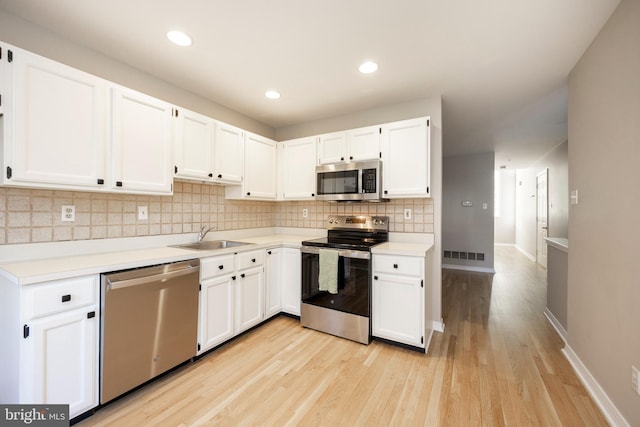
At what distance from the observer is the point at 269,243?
112 inches

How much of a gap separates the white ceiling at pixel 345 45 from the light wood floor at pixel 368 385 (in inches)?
99.6

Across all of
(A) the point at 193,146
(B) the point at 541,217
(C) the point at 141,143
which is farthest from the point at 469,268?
(C) the point at 141,143

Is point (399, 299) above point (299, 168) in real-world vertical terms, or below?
below

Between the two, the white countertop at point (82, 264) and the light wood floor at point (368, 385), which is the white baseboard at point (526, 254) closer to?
the light wood floor at point (368, 385)

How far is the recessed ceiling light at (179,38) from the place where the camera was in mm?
1817

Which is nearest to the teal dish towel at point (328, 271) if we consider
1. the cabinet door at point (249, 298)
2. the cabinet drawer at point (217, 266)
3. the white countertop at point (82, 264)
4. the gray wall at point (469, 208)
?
the cabinet door at point (249, 298)

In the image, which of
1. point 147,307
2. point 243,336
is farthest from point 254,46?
point 243,336

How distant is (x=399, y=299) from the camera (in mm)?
2355

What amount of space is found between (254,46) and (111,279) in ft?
6.28

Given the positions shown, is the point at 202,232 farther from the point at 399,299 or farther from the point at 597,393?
the point at 597,393

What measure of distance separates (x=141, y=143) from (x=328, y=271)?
1967mm

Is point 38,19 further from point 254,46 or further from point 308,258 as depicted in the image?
point 308,258

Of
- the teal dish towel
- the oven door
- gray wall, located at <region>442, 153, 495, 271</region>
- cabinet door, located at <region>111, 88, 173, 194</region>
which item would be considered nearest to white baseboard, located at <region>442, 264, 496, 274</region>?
gray wall, located at <region>442, 153, 495, 271</region>

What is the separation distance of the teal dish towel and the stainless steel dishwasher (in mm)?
1152
